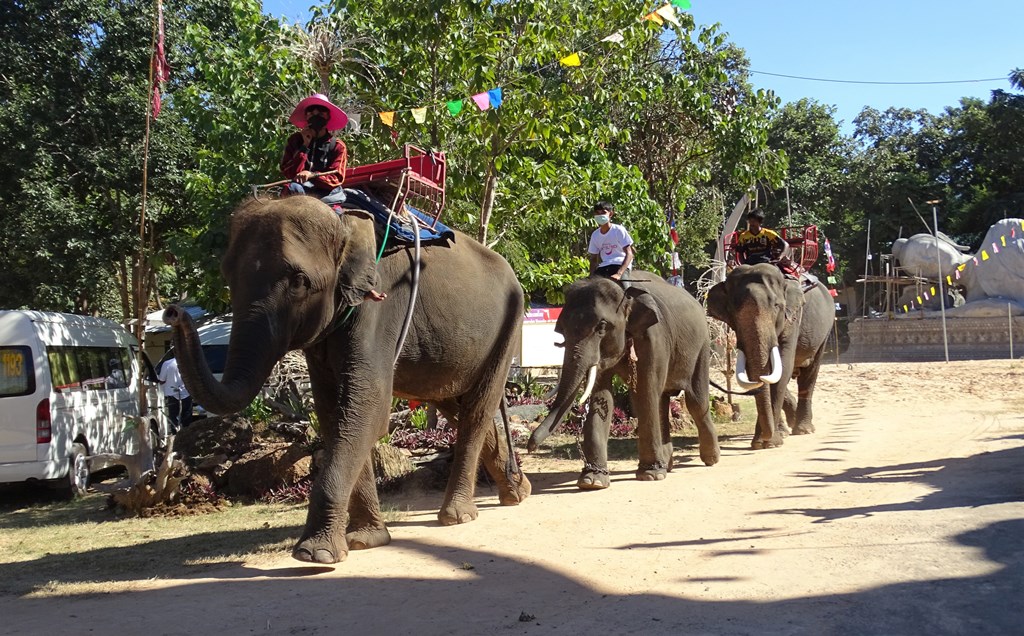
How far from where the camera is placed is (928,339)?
29500mm

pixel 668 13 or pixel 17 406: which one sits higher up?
pixel 668 13

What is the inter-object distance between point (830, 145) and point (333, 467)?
41.6m

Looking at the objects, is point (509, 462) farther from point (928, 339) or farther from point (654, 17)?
point (928, 339)

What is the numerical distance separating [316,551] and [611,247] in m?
→ 5.54

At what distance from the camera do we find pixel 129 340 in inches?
582

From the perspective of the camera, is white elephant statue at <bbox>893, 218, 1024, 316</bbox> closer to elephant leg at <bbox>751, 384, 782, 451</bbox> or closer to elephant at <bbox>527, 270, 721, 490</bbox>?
elephant leg at <bbox>751, 384, 782, 451</bbox>

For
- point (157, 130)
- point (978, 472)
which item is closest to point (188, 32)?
point (157, 130)

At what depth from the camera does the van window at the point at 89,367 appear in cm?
1209

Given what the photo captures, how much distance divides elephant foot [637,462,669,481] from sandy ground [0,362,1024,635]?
0.46 feet

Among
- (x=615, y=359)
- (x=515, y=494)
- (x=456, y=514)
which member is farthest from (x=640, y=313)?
(x=456, y=514)

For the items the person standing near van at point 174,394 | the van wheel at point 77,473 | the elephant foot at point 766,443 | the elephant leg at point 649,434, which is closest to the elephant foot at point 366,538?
the elephant leg at point 649,434

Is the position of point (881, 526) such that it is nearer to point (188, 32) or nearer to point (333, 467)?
point (333, 467)

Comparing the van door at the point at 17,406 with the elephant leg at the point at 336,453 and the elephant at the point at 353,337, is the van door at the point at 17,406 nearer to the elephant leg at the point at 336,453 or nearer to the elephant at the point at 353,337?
the elephant at the point at 353,337

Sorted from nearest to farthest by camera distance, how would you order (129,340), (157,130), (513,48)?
(513,48)
(129,340)
(157,130)
